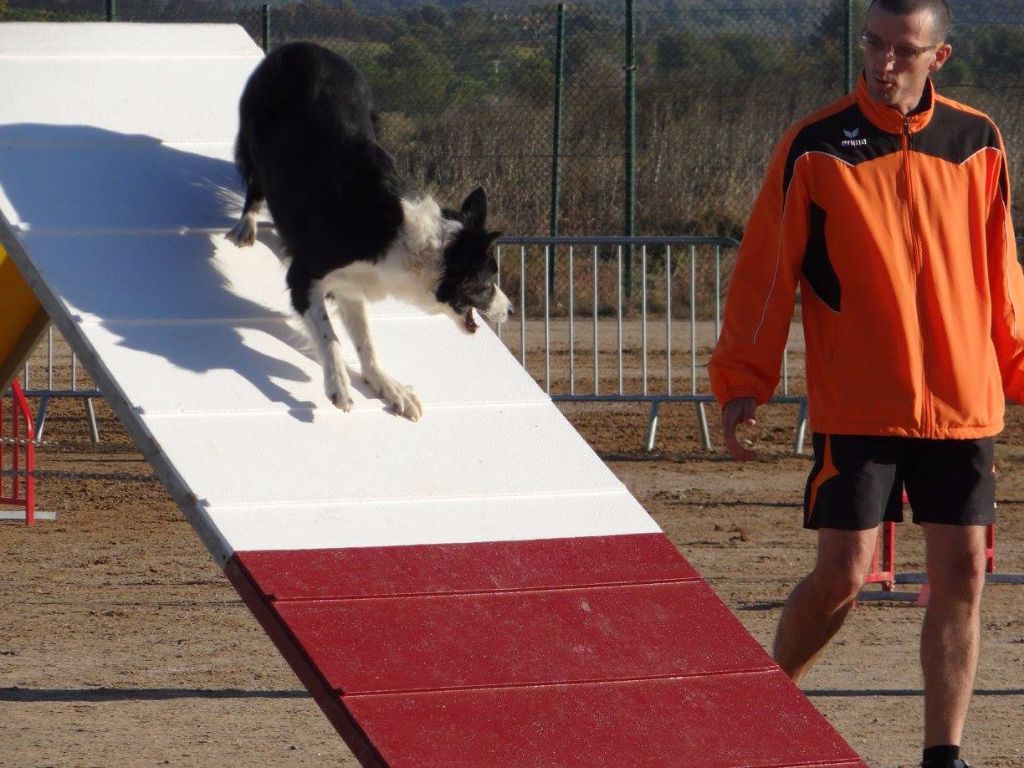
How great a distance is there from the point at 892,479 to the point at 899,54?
3.43 ft

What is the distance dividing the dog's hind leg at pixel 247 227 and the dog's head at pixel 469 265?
2.51 feet

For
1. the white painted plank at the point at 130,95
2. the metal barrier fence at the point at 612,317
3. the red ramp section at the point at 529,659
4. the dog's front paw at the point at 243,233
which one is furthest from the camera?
the metal barrier fence at the point at 612,317

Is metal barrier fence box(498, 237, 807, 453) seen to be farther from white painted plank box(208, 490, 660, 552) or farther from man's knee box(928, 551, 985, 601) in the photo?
man's knee box(928, 551, 985, 601)

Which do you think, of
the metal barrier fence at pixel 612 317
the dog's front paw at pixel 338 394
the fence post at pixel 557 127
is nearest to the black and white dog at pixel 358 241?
the dog's front paw at pixel 338 394

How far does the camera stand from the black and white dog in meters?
4.55

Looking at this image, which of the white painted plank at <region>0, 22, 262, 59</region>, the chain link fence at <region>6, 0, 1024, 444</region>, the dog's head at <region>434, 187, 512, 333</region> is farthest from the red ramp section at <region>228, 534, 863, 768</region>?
the chain link fence at <region>6, 0, 1024, 444</region>

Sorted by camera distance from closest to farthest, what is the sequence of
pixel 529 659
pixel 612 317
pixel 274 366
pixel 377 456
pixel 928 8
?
pixel 529 659 → pixel 928 8 → pixel 377 456 → pixel 274 366 → pixel 612 317

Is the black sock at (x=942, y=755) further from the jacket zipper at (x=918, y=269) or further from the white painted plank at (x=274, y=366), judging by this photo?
the white painted plank at (x=274, y=366)

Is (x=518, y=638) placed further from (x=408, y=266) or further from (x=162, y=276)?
(x=162, y=276)

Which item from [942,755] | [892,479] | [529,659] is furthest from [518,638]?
[942,755]

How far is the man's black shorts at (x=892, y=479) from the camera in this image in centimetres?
365

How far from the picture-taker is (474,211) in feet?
15.4

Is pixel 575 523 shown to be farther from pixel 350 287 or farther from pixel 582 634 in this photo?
pixel 350 287

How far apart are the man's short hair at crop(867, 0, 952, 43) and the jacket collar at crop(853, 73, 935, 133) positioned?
0.14 m
